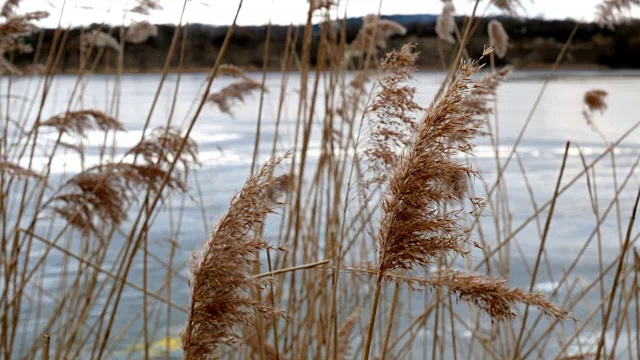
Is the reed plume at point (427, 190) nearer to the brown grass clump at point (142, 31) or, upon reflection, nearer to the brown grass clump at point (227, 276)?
the brown grass clump at point (227, 276)

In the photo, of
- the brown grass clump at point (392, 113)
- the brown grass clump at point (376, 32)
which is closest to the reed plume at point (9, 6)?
the brown grass clump at point (376, 32)

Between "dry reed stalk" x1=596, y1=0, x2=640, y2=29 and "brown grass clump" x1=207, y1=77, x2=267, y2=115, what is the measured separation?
1020mm

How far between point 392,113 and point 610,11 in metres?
1.63

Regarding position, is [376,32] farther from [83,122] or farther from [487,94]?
[83,122]

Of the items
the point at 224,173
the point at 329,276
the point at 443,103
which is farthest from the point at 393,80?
the point at 224,173

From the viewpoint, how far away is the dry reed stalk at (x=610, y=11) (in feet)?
7.88

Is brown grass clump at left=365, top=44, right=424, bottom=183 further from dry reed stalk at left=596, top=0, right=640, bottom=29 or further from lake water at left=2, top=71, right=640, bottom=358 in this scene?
dry reed stalk at left=596, top=0, right=640, bottom=29

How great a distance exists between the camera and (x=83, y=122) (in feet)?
6.08

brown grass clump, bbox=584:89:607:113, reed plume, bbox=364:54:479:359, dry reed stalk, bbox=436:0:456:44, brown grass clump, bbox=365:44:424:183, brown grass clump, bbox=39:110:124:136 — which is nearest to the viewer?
reed plume, bbox=364:54:479:359

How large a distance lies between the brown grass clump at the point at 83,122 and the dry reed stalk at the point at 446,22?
39.6 inches

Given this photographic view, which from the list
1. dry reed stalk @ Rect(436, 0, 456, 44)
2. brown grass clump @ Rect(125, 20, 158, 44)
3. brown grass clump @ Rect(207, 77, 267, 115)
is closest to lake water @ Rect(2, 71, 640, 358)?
brown grass clump @ Rect(207, 77, 267, 115)

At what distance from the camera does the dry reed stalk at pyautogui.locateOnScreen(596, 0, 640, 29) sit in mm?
2400

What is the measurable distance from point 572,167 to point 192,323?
27.9 ft

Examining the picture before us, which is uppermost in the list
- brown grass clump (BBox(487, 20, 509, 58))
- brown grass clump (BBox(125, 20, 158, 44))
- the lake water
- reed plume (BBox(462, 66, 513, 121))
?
brown grass clump (BBox(487, 20, 509, 58))
